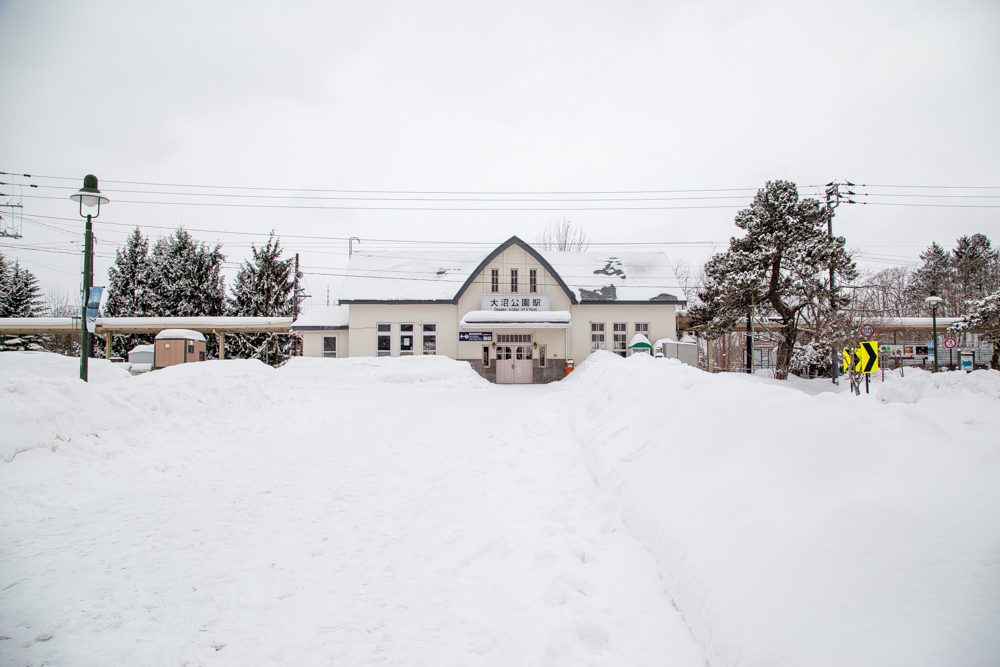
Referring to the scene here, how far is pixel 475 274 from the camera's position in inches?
1047

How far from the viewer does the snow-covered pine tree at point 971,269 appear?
1506 inches

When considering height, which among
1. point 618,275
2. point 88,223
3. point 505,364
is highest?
point 618,275

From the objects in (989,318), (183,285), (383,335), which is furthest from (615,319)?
(183,285)

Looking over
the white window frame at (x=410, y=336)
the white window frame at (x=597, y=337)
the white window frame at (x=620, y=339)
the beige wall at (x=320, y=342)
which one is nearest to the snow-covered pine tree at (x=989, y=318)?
the white window frame at (x=620, y=339)

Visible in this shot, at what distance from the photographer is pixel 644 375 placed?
7.79m

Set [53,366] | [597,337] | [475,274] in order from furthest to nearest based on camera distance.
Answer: [597,337], [475,274], [53,366]

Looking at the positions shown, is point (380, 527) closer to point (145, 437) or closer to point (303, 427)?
point (145, 437)

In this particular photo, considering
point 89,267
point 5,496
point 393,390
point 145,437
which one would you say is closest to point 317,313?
point 393,390

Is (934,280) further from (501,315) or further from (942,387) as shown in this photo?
(942,387)

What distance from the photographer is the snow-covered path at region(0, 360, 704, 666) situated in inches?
108

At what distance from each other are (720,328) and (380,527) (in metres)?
24.5

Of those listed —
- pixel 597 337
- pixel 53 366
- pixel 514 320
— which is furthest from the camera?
pixel 597 337

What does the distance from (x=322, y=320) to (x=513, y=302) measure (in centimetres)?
1196

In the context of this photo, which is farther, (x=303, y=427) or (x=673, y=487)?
(x=303, y=427)
